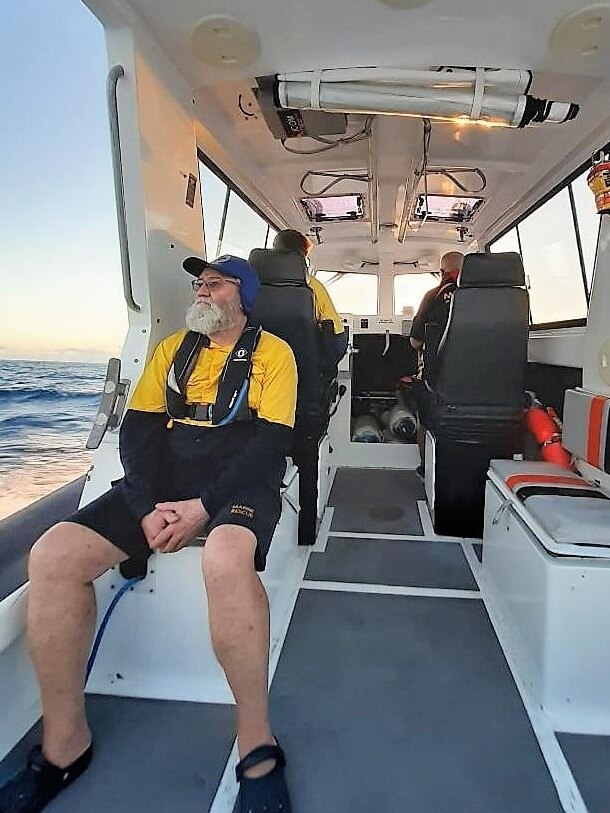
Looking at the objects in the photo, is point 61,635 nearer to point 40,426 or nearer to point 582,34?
point 40,426

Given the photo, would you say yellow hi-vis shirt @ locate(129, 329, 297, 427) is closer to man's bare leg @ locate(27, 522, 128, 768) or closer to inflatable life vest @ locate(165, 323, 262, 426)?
inflatable life vest @ locate(165, 323, 262, 426)

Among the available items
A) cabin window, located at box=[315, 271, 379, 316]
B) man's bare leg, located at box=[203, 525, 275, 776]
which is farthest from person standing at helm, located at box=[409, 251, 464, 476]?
man's bare leg, located at box=[203, 525, 275, 776]

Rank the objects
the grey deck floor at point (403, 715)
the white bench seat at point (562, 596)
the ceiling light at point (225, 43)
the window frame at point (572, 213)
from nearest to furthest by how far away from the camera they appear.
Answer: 1. the grey deck floor at point (403, 715)
2. the white bench seat at point (562, 596)
3. the ceiling light at point (225, 43)
4. the window frame at point (572, 213)

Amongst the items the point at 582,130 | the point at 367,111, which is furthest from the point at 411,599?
the point at 582,130

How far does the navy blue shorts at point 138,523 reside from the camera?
1.69 meters

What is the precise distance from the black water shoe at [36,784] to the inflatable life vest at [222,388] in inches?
41.3

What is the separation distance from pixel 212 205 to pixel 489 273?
195cm

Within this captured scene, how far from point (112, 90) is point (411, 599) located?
7.93 ft

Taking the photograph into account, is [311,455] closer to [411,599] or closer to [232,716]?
[411,599]

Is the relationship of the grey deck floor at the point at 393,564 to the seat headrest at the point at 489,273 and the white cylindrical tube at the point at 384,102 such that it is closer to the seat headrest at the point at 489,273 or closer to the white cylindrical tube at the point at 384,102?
the seat headrest at the point at 489,273

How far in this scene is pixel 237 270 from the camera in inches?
85.3

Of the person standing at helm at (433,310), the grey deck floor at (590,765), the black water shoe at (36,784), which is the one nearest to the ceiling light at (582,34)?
the person standing at helm at (433,310)

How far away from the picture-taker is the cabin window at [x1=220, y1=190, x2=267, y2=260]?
4.44m

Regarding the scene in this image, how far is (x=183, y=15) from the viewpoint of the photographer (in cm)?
220
